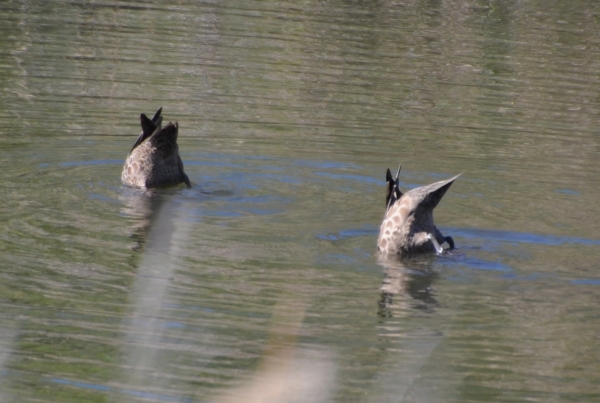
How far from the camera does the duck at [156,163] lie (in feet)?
35.7

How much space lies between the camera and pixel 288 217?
9.79m

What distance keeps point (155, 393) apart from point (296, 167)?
228 inches

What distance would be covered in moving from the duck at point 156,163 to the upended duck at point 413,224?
263 cm

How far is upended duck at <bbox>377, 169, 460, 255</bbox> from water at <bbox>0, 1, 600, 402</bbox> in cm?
14

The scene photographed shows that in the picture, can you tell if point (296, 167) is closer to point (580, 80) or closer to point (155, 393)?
point (155, 393)

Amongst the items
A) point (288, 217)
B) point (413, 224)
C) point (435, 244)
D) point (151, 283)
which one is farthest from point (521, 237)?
point (151, 283)

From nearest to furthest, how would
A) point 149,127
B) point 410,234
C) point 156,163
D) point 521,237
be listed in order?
point 410,234
point 521,237
point 156,163
point 149,127

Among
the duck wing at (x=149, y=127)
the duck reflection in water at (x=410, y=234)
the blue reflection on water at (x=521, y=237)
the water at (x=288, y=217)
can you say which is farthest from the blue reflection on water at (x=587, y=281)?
the duck wing at (x=149, y=127)

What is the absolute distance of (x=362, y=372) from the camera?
21.3 feet

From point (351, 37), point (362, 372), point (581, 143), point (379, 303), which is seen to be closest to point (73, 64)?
point (351, 37)

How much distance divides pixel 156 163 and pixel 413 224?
9.93 ft

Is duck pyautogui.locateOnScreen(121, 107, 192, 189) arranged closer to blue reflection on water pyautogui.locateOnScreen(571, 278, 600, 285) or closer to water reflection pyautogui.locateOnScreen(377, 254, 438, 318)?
water reflection pyautogui.locateOnScreen(377, 254, 438, 318)

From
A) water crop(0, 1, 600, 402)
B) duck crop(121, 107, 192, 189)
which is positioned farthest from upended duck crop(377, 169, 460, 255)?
duck crop(121, 107, 192, 189)

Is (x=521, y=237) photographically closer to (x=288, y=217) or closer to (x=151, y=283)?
(x=288, y=217)
